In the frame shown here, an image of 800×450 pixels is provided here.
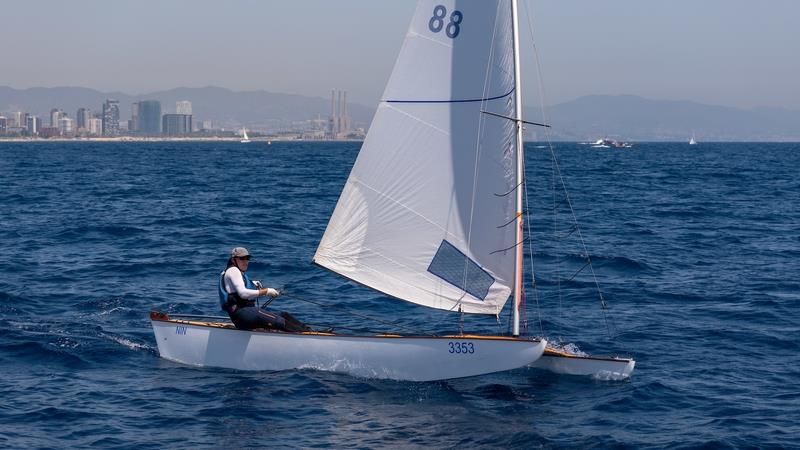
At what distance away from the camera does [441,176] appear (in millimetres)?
14984

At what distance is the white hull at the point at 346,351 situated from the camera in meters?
14.3

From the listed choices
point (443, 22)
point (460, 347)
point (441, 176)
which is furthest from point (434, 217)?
point (443, 22)

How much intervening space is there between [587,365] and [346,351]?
12.3 feet

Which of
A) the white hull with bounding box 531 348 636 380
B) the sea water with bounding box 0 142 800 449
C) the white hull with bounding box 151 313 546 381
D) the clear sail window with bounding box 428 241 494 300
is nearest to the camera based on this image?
the sea water with bounding box 0 142 800 449

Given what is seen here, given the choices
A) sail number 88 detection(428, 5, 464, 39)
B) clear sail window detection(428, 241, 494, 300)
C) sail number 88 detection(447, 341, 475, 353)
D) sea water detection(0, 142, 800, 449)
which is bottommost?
sea water detection(0, 142, 800, 449)

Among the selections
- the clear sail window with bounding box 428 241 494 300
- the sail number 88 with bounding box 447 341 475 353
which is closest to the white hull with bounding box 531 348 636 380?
the clear sail window with bounding box 428 241 494 300

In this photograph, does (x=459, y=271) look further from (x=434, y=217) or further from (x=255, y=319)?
(x=255, y=319)

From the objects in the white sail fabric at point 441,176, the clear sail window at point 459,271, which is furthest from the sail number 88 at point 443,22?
the clear sail window at point 459,271

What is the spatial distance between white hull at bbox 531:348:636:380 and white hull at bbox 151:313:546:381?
1.15 meters

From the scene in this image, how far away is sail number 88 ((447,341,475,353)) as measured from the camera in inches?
563

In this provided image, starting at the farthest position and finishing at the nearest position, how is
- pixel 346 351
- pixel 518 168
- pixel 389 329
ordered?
pixel 389 329 → pixel 346 351 → pixel 518 168

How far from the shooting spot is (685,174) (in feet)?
228

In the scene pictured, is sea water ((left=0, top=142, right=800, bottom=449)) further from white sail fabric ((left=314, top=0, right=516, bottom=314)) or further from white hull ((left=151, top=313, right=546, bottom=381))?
white sail fabric ((left=314, top=0, right=516, bottom=314))

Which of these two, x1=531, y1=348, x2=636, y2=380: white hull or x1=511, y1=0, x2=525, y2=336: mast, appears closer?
x1=511, y1=0, x2=525, y2=336: mast
